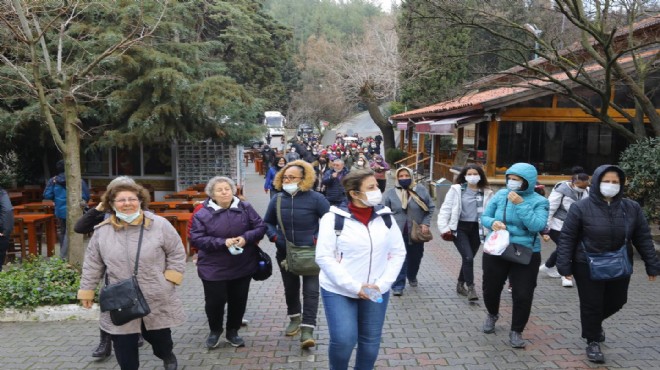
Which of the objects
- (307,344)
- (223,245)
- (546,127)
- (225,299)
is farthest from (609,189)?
(546,127)

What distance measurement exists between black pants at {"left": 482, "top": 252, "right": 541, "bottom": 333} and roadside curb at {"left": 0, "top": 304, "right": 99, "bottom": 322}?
410 centimetres

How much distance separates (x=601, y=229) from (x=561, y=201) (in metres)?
2.88

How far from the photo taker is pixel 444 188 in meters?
15.4

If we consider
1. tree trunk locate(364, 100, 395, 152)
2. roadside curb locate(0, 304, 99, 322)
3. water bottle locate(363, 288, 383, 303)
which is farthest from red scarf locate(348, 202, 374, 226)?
tree trunk locate(364, 100, 395, 152)

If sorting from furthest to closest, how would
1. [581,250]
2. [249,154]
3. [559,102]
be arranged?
1. [249,154]
2. [559,102]
3. [581,250]

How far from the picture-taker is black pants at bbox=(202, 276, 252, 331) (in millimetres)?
4562

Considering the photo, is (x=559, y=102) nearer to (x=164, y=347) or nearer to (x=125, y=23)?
(x=125, y=23)

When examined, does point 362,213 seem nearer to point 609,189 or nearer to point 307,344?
point 307,344

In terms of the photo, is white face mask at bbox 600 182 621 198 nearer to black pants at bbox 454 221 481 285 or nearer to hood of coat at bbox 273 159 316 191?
black pants at bbox 454 221 481 285

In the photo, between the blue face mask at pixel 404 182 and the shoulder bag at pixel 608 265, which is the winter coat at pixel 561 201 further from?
the shoulder bag at pixel 608 265

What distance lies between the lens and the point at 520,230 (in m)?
4.71

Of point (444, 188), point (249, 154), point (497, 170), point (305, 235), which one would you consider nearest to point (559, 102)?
point (497, 170)

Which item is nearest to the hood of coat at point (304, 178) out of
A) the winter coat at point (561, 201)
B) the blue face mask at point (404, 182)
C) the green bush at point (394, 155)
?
the blue face mask at point (404, 182)

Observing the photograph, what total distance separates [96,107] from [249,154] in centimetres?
2392
